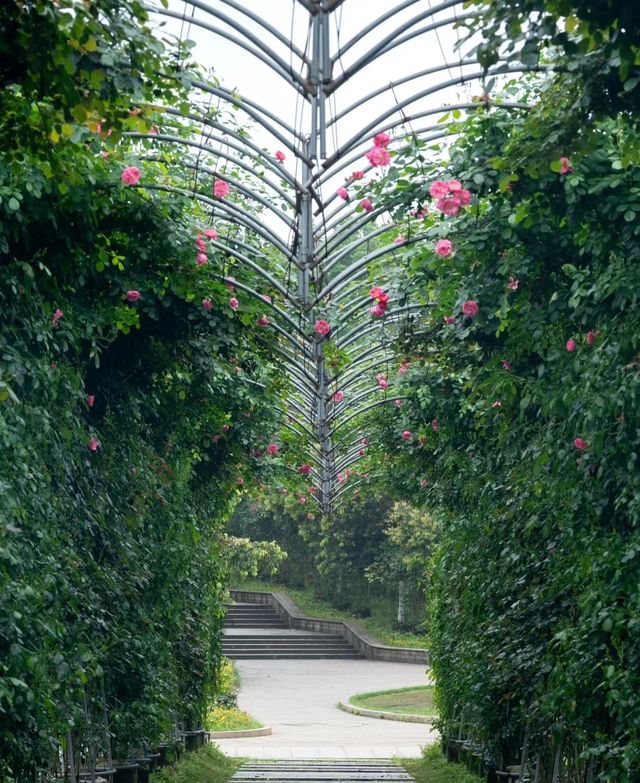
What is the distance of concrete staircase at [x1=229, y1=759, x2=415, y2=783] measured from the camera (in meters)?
9.05

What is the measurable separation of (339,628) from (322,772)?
19.7 metres

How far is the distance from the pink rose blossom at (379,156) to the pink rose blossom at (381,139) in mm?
22

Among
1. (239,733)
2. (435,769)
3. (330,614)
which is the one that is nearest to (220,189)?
(435,769)

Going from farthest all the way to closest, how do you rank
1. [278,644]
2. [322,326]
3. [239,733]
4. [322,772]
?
[278,644], [239,733], [322,772], [322,326]

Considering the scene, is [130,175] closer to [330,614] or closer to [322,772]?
[322,772]

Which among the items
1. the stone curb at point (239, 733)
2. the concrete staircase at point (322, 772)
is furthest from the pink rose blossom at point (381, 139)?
the stone curb at point (239, 733)

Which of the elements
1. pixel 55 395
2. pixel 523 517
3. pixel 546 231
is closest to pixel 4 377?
pixel 55 395

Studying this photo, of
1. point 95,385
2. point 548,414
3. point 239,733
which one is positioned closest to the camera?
point 548,414

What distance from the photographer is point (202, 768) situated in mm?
10250

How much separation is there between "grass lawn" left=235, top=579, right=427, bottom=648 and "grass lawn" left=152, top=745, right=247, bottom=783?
14.7m

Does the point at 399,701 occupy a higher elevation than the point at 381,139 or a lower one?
lower

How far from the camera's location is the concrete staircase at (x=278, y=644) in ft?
86.5

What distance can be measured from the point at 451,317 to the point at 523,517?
4.12ft

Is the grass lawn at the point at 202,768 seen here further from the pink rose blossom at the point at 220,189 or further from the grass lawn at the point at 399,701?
the grass lawn at the point at 399,701
